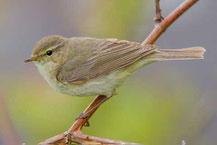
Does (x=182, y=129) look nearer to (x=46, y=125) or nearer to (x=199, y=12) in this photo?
(x=46, y=125)

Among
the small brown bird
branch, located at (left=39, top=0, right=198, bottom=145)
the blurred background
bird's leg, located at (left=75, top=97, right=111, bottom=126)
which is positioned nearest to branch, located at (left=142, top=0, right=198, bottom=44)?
branch, located at (left=39, top=0, right=198, bottom=145)

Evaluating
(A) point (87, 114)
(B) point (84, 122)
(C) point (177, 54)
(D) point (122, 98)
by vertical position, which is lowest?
(B) point (84, 122)

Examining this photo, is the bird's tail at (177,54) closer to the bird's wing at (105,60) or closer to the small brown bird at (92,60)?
the small brown bird at (92,60)

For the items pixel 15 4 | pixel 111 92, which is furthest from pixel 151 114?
pixel 15 4

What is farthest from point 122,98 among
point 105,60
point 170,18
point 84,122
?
point 170,18

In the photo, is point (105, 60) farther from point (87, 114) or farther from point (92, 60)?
point (87, 114)

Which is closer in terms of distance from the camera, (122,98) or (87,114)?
(87,114)
